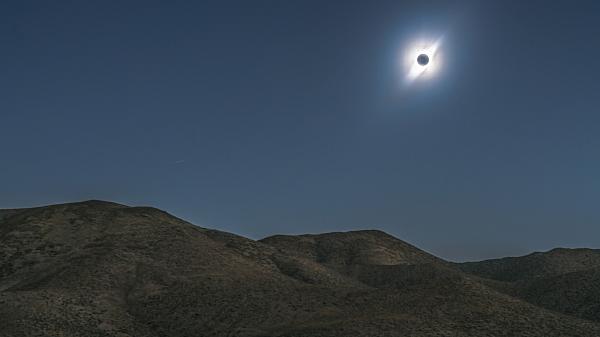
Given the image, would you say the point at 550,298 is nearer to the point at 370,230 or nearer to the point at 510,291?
the point at 510,291

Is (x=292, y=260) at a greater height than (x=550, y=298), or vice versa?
(x=292, y=260)

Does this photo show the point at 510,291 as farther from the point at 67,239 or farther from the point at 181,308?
the point at 67,239

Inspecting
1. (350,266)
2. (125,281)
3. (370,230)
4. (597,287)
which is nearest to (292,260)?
(350,266)

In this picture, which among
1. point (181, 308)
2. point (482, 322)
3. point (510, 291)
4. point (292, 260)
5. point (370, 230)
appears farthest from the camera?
point (370, 230)

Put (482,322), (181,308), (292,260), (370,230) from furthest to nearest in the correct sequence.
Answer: (370,230)
(292,260)
(181,308)
(482,322)

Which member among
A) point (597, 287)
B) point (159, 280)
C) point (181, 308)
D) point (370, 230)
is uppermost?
point (370, 230)

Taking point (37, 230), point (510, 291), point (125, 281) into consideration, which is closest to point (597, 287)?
point (510, 291)

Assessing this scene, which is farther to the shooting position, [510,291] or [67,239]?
[67,239]
